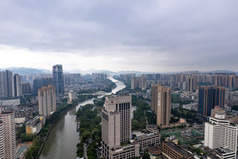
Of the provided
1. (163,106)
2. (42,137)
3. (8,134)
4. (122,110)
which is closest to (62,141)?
(42,137)

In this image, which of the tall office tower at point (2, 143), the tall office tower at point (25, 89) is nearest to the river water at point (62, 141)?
the tall office tower at point (2, 143)

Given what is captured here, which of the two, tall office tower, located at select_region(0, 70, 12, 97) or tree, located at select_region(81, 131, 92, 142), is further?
tall office tower, located at select_region(0, 70, 12, 97)

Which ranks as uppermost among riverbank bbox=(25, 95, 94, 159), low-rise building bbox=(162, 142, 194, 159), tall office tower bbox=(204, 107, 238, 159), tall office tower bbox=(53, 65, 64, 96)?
tall office tower bbox=(53, 65, 64, 96)

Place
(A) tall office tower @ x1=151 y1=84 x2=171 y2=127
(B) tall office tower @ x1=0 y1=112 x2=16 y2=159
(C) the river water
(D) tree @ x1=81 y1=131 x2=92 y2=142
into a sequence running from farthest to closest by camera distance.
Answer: (A) tall office tower @ x1=151 y1=84 x2=171 y2=127
(D) tree @ x1=81 y1=131 x2=92 y2=142
(C) the river water
(B) tall office tower @ x1=0 y1=112 x2=16 y2=159

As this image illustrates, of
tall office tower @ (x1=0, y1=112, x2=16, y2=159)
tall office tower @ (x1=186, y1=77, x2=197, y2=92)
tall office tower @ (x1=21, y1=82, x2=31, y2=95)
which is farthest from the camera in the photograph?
tall office tower @ (x1=186, y1=77, x2=197, y2=92)

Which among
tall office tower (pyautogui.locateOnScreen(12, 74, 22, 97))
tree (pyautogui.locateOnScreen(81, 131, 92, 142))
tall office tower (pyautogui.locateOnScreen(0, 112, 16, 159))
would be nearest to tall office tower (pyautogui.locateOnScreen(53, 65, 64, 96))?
tall office tower (pyautogui.locateOnScreen(12, 74, 22, 97))

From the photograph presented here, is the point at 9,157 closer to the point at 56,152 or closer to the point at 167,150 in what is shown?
the point at 56,152

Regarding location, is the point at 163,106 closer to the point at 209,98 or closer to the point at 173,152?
the point at 209,98

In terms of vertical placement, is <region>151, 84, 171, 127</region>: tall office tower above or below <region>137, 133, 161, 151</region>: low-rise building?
above

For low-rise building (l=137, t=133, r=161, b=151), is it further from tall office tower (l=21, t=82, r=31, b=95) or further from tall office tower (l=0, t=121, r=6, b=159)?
tall office tower (l=21, t=82, r=31, b=95)
